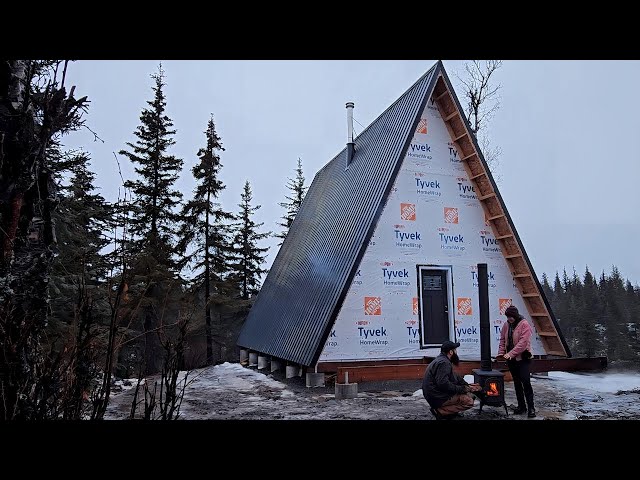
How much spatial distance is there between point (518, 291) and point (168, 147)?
15520 mm

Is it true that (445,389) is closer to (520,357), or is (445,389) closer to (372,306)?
(520,357)

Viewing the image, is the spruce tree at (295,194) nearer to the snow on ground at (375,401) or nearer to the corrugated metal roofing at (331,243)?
the corrugated metal roofing at (331,243)

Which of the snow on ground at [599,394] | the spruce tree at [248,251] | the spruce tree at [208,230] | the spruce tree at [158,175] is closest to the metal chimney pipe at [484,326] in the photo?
the snow on ground at [599,394]

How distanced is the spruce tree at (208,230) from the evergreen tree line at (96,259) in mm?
48

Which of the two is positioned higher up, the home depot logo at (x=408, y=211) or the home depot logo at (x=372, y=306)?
the home depot logo at (x=408, y=211)

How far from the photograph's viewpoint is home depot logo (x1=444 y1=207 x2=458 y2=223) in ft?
32.7

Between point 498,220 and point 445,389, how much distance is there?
5381 millimetres

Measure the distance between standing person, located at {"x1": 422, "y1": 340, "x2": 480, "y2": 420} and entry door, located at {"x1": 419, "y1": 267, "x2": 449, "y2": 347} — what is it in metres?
3.37

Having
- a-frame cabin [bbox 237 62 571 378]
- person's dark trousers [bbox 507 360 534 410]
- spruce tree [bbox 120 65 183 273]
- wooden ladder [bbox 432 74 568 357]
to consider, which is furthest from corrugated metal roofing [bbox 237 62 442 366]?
spruce tree [bbox 120 65 183 273]

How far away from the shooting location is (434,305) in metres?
9.69

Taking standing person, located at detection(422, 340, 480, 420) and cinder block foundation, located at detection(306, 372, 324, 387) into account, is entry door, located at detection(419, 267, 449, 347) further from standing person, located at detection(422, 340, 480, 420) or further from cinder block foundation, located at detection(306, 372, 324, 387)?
standing person, located at detection(422, 340, 480, 420)

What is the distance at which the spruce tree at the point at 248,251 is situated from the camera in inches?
962
